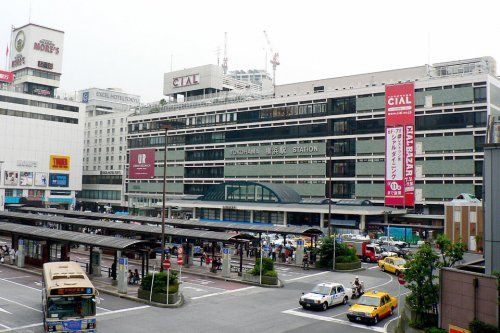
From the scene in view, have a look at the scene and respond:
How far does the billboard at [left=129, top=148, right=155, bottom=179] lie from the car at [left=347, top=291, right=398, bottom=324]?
3889 inches

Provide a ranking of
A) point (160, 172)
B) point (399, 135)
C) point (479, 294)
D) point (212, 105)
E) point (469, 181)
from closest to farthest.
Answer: point (479, 294) < point (469, 181) < point (399, 135) < point (212, 105) < point (160, 172)

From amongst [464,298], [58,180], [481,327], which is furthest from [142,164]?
[481,327]

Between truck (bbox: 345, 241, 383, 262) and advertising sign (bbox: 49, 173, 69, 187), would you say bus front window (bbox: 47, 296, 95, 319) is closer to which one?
truck (bbox: 345, 241, 383, 262)

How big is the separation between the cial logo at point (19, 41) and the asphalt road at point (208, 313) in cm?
9992

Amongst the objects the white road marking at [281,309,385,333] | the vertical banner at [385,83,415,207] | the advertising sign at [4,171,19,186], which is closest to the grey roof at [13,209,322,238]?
the white road marking at [281,309,385,333]

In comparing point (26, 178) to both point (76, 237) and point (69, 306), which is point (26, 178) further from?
point (69, 306)

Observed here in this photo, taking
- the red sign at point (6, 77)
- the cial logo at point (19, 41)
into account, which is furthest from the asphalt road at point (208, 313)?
the cial logo at point (19, 41)

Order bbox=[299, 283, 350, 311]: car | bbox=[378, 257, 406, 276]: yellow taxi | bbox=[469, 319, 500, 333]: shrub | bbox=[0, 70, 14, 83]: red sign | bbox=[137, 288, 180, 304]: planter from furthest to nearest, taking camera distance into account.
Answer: bbox=[0, 70, 14, 83]: red sign
bbox=[378, 257, 406, 276]: yellow taxi
bbox=[137, 288, 180, 304]: planter
bbox=[299, 283, 350, 311]: car
bbox=[469, 319, 500, 333]: shrub

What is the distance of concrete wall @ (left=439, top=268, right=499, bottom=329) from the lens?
19953 millimetres

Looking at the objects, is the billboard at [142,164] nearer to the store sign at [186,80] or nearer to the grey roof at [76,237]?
the store sign at [186,80]

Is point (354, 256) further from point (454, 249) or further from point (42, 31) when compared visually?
point (42, 31)

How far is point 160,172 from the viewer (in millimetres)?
122938

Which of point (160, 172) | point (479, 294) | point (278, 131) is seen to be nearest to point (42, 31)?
point (160, 172)

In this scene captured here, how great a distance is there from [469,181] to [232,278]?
165 feet
